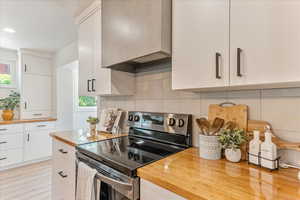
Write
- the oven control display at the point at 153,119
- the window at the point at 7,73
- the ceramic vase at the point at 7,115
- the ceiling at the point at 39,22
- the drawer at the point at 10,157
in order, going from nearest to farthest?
the oven control display at the point at 153,119 < the ceiling at the point at 39,22 < the drawer at the point at 10,157 < the ceramic vase at the point at 7,115 < the window at the point at 7,73

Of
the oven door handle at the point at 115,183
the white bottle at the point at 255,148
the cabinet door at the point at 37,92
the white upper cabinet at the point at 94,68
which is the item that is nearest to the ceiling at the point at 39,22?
the white upper cabinet at the point at 94,68

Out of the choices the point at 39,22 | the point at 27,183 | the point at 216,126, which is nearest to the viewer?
the point at 216,126

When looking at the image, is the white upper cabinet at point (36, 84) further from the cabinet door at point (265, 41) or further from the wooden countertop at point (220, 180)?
the cabinet door at point (265, 41)

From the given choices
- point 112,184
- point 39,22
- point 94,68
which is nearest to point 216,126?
point 112,184

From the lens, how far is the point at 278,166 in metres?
0.85

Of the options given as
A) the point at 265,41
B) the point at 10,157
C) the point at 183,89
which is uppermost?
the point at 265,41

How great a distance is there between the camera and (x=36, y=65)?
139 inches

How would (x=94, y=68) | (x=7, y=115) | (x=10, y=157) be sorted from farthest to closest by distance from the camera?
(x=7, y=115) < (x=10, y=157) < (x=94, y=68)

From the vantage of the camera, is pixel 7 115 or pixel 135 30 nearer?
pixel 135 30

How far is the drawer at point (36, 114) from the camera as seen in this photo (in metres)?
3.37

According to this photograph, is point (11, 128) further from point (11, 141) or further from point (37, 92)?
point (37, 92)

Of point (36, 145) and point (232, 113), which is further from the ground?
point (232, 113)

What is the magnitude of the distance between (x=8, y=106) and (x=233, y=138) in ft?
13.0

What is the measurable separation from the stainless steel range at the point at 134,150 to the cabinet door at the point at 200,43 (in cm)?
42
